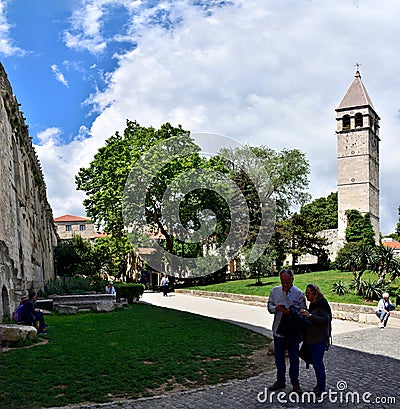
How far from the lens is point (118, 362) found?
26.7ft

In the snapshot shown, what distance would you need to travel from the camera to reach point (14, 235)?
13414 mm

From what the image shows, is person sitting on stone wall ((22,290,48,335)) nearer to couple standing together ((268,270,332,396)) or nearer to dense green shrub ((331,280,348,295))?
couple standing together ((268,270,332,396))

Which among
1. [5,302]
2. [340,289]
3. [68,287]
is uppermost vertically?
[5,302]

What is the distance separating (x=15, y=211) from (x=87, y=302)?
4533mm

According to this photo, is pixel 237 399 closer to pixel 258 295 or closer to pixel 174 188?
pixel 258 295

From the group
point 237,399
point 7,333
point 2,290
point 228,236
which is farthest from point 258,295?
point 237,399

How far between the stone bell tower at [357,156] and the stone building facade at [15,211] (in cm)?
3746

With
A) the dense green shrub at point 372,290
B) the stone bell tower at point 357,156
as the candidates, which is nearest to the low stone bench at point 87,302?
the dense green shrub at point 372,290

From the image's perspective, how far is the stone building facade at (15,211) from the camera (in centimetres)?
1180

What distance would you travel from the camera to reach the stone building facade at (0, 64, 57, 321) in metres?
11.8

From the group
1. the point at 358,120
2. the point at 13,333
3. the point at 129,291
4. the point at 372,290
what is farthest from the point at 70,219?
the point at 13,333

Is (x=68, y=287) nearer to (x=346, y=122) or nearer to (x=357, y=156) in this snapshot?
(x=357, y=156)

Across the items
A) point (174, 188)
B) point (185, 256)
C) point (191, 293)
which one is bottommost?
point (191, 293)

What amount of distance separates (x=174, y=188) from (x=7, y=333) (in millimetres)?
23653
